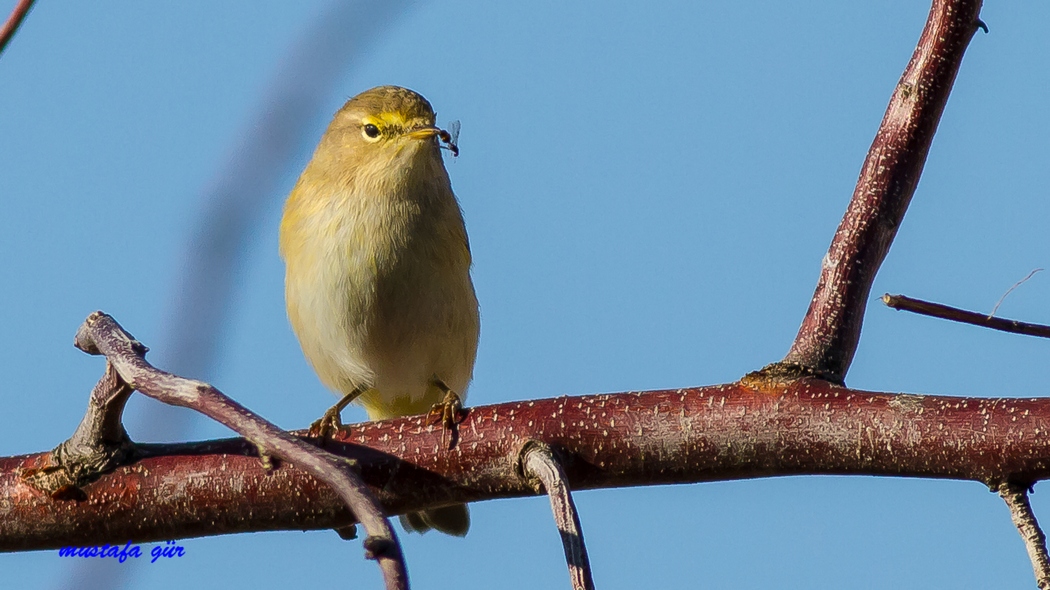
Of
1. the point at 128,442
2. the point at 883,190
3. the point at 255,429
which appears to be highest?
the point at 883,190

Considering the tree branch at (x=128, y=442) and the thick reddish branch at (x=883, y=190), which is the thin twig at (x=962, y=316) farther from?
the tree branch at (x=128, y=442)

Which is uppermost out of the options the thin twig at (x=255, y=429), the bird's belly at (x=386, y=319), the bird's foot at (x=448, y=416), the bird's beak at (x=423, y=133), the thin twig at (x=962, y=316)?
the bird's beak at (x=423, y=133)

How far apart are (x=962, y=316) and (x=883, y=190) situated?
86cm

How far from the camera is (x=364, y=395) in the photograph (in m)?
5.54

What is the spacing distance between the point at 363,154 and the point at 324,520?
2.60 m

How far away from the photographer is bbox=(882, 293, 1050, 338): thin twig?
2.22 metres

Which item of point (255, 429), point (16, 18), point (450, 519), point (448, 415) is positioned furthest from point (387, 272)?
point (16, 18)

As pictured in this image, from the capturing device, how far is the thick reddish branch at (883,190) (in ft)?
9.75

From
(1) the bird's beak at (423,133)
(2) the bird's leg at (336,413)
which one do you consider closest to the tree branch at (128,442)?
(2) the bird's leg at (336,413)

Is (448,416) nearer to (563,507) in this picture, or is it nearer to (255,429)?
(563,507)

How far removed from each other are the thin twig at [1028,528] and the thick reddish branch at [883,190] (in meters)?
0.53

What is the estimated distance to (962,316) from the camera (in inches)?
88.8

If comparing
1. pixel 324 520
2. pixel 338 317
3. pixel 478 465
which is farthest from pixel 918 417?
pixel 338 317

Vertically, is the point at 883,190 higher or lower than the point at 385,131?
lower
